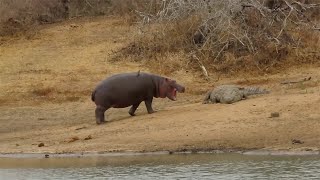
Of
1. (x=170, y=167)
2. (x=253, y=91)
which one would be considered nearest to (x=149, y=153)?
(x=170, y=167)

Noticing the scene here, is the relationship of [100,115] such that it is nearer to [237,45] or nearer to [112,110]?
[112,110]

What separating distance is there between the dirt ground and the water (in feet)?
3.01

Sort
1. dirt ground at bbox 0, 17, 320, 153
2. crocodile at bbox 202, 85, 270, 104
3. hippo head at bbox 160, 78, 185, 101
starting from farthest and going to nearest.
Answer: hippo head at bbox 160, 78, 185, 101
crocodile at bbox 202, 85, 270, 104
dirt ground at bbox 0, 17, 320, 153

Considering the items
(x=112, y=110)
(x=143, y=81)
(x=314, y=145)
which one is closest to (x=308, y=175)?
(x=314, y=145)

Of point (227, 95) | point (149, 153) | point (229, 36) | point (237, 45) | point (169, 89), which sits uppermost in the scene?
point (229, 36)

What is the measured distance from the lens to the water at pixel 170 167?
1102 centimetres

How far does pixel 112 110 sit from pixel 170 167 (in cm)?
809

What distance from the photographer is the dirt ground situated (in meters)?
14.4

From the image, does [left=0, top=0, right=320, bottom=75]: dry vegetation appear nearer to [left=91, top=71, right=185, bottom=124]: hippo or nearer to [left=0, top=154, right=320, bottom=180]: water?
[left=91, top=71, right=185, bottom=124]: hippo

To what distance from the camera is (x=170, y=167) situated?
1196 centimetres

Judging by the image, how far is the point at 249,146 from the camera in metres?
13.7

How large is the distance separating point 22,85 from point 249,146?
11001 millimetres

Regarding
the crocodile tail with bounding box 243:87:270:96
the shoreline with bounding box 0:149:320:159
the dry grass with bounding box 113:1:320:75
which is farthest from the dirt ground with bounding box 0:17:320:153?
the dry grass with bounding box 113:1:320:75

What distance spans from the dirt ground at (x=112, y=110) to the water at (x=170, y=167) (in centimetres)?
92
